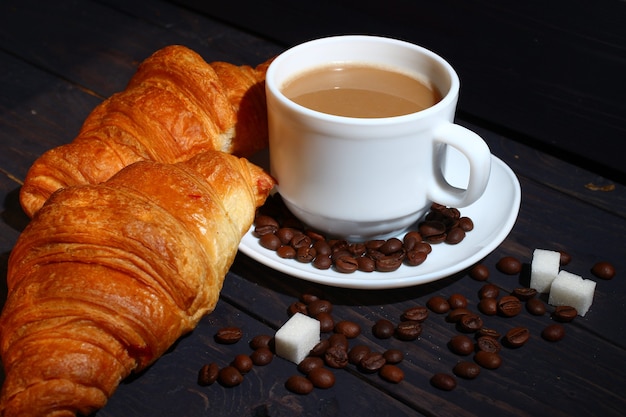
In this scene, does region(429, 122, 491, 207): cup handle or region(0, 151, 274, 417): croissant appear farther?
region(429, 122, 491, 207): cup handle

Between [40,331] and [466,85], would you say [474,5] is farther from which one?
[40,331]

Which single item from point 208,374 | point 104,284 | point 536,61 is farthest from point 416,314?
point 536,61

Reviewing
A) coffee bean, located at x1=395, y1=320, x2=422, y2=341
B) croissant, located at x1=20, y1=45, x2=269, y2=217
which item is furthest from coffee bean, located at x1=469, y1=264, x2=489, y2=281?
croissant, located at x1=20, y1=45, x2=269, y2=217

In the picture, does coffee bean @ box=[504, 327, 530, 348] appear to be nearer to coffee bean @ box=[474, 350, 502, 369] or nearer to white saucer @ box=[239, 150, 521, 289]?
coffee bean @ box=[474, 350, 502, 369]

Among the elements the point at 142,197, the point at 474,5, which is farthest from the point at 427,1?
the point at 142,197

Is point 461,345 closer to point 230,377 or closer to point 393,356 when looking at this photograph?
point 393,356

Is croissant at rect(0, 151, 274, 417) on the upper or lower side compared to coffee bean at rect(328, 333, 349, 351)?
upper

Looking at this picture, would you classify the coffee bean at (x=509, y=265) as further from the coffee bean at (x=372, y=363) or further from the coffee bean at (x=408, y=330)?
the coffee bean at (x=372, y=363)

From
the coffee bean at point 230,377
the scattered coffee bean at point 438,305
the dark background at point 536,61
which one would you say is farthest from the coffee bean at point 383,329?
the dark background at point 536,61
